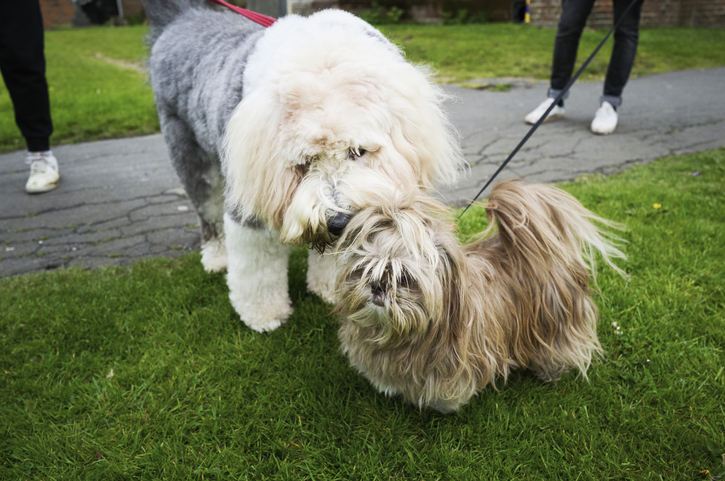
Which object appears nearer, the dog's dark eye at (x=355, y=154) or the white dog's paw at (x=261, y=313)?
the dog's dark eye at (x=355, y=154)

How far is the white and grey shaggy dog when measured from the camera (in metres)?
1.71

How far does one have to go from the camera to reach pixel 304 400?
6.88 feet

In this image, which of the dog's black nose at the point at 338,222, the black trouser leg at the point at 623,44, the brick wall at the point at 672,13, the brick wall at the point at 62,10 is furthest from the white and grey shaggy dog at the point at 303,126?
the brick wall at the point at 62,10

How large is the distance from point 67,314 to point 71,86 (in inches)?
284

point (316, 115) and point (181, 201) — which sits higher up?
point (316, 115)

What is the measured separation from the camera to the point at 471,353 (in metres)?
1.79

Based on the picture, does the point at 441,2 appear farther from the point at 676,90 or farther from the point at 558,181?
the point at 558,181

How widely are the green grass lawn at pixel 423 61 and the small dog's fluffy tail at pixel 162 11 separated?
1.83 metres

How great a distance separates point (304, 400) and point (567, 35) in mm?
4547

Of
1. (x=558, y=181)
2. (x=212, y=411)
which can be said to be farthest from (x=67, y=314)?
(x=558, y=181)

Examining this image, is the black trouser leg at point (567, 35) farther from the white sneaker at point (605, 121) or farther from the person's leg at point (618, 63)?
the white sneaker at point (605, 121)

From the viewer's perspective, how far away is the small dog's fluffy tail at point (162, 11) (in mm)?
2859

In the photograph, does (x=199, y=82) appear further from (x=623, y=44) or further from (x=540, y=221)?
(x=623, y=44)

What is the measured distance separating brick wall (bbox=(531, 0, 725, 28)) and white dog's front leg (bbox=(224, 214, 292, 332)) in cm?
1280
